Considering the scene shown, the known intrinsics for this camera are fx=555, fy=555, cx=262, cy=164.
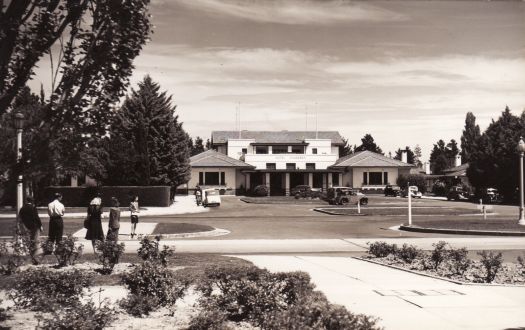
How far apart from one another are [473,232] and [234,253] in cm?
1052

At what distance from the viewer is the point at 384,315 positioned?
7.85 metres

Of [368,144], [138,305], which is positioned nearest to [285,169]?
[368,144]

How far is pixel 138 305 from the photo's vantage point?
25.3ft

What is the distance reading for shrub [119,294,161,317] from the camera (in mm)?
7738

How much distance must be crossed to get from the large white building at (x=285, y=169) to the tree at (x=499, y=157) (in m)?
18.2

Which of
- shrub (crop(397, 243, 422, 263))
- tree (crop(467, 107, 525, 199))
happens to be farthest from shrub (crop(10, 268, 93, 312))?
tree (crop(467, 107, 525, 199))

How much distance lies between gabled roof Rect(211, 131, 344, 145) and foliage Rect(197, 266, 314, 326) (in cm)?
7225

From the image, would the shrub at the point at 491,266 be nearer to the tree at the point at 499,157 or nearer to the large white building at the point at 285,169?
the tree at the point at 499,157

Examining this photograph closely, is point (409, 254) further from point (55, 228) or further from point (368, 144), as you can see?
point (368, 144)

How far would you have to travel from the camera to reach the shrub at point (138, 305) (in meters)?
7.74

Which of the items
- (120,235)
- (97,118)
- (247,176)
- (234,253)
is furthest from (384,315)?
(247,176)

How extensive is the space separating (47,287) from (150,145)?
38.6 metres

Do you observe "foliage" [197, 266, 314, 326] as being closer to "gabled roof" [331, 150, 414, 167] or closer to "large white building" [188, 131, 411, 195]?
"large white building" [188, 131, 411, 195]

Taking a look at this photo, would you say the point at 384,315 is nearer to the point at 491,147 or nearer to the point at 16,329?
the point at 16,329
